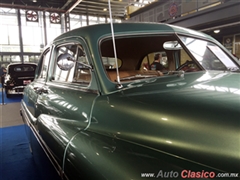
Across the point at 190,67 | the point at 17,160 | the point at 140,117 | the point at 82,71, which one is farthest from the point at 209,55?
the point at 17,160

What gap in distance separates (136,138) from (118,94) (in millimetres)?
384

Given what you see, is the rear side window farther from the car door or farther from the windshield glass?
the windshield glass

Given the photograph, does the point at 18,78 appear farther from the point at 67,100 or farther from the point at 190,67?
the point at 190,67

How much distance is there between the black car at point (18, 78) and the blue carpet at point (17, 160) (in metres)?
5.59

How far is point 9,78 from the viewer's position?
9930 mm

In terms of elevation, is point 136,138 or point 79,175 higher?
point 136,138

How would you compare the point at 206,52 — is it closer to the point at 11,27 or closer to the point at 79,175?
the point at 79,175

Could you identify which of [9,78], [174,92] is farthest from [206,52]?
[9,78]

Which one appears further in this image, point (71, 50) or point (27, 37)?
point (27, 37)

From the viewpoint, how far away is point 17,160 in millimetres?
3318

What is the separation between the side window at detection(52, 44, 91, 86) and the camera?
1.72 m

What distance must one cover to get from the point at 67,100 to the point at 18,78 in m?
9.32

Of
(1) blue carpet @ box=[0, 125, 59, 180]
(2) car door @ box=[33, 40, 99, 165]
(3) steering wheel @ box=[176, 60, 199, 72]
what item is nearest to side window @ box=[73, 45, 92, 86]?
(2) car door @ box=[33, 40, 99, 165]

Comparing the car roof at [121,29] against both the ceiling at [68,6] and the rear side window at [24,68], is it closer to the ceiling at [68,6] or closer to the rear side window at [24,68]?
the rear side window at [24,68]
